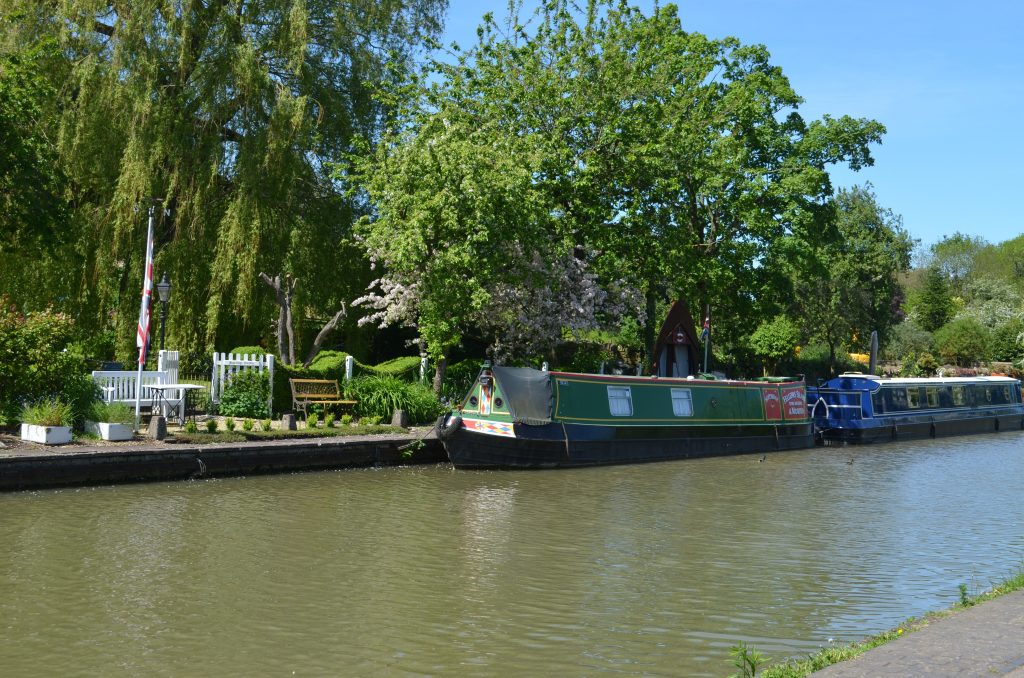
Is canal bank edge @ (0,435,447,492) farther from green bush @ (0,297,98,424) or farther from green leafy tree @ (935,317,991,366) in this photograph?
green leafy tree @ (935,317,991,366)

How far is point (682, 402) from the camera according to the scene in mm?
24891

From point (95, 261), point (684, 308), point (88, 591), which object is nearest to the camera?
point (88, 591)

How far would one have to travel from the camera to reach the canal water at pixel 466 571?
8.36 meters

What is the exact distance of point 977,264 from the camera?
100 meters

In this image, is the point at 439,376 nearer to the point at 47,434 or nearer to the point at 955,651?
the point at 47,434

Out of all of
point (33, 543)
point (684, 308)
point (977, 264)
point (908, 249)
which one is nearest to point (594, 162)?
point (684, 308)

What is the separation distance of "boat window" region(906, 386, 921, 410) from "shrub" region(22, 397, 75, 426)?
1027 inches

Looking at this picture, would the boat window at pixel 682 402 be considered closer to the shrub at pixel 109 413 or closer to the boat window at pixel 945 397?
the shrub at pixel 109 413

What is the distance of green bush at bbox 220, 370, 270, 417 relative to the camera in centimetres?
A: 2214

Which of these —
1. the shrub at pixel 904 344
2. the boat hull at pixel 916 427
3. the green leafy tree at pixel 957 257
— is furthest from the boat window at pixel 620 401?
the green leafy tree at pixel 957 257

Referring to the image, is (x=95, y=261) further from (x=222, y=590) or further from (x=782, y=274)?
(x=782, y=274)

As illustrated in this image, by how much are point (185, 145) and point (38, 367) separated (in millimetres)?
9048

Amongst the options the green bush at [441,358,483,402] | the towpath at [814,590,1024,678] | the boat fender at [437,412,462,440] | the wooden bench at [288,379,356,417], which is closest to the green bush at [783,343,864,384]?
the green bush at [441,358,483,402]

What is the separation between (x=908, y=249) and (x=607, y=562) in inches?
2033
